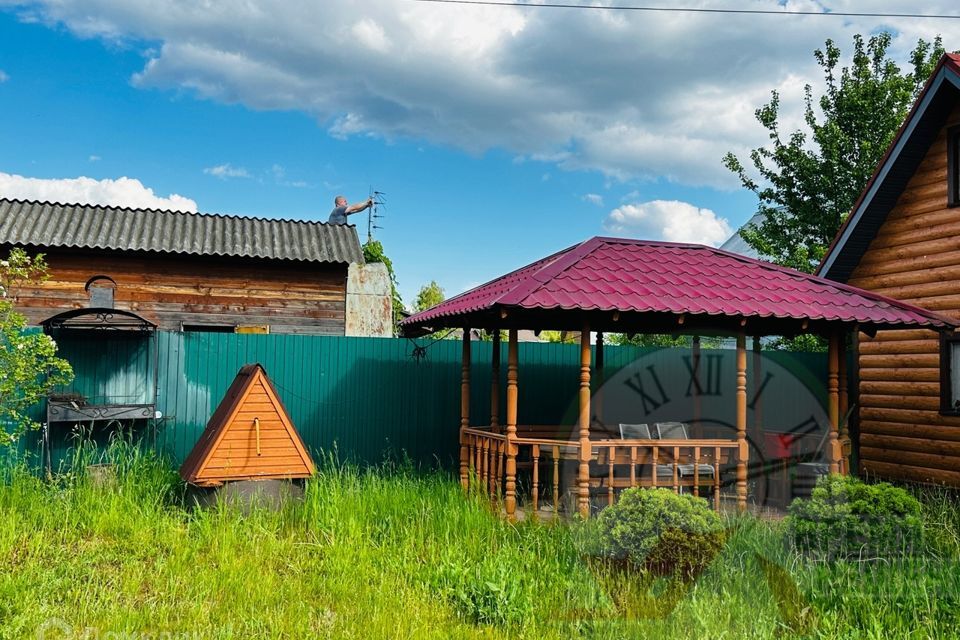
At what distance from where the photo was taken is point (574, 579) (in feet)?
21.0

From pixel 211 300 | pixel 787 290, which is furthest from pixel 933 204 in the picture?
pixel 211 300

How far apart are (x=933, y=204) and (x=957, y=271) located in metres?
1.00

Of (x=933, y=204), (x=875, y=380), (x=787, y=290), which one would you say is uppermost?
(x=933, y=204)

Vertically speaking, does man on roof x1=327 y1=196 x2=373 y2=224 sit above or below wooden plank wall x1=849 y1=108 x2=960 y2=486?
above

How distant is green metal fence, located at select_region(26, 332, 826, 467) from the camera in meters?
9.70

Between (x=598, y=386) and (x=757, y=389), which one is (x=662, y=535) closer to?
(x=598, y=386)

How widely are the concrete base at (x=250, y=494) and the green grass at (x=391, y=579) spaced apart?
0.13m

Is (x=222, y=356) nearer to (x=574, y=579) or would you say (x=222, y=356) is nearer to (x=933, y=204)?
(x=574, y=579)

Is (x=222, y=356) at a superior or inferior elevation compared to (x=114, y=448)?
superior

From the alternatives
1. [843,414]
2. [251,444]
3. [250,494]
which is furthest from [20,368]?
[843,414]

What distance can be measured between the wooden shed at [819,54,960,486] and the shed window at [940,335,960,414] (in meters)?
0.01

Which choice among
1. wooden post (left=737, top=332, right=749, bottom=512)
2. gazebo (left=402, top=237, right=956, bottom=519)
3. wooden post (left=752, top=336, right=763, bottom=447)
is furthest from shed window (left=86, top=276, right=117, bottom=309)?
wooden post (left=737, top=332, right=749, bottom=512)

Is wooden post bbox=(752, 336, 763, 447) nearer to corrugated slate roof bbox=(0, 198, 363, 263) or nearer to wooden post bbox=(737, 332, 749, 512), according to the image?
wooden post bbox=(737, 332, 749, 512)

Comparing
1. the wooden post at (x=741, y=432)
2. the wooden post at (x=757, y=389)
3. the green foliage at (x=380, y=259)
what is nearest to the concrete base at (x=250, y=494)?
the wooden post at (x=741, y=432)
